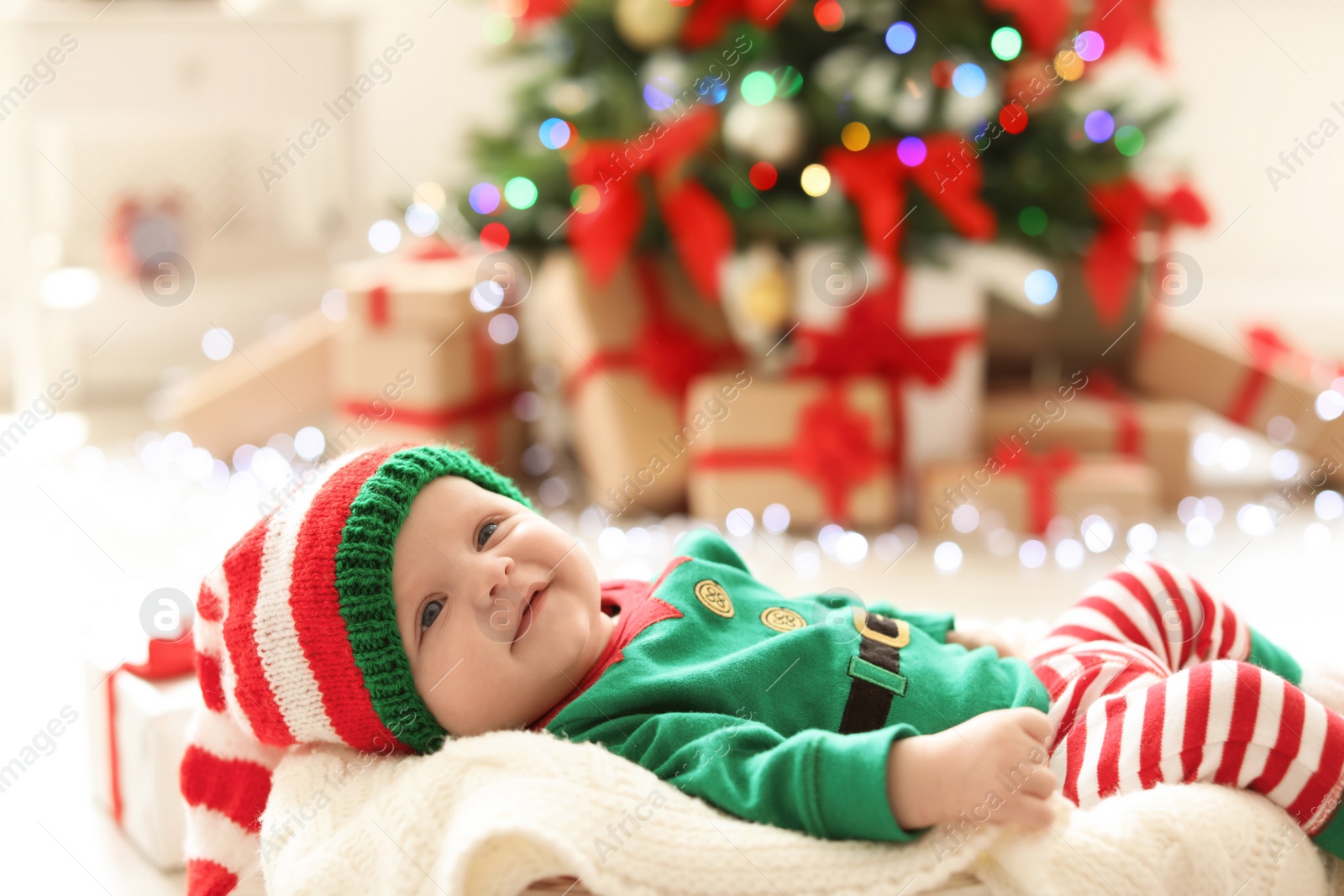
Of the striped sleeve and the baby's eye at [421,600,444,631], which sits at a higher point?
the baby's eye at [421,600,444,631]

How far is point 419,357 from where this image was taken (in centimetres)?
212

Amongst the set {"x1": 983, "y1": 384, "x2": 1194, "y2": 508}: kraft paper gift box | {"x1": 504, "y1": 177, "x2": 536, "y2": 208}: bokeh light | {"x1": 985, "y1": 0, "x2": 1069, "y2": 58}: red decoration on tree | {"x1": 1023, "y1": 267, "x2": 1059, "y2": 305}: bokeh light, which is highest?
{"x1": 985, "y1": 0, "x2": 1069, "y2": 58}: red decoration on tree

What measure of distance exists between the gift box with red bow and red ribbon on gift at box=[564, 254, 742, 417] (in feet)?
0.66

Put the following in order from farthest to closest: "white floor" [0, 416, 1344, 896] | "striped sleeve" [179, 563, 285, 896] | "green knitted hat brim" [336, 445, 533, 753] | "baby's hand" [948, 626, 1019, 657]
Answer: "white floor" [0, 416, 1344, 896]
"baby's hand" [948, 626, 1019, 657]
"striped sleeve" [179, 563, 285, 896]
"green knitted hat brim" [336, 445, 533, 753]

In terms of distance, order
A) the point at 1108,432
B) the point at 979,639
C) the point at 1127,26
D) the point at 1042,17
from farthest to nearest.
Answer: the point at 1108,432 < the point at 1127,26 < the point at 1042,17 < the point at 979,639

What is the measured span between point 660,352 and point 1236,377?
3.23 ft

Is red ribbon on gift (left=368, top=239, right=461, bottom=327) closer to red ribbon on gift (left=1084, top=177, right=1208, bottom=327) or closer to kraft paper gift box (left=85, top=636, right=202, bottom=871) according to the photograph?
kraft paper gift box (left=85, top=636, right=202, bottom=871)

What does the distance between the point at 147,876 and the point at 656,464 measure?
106 centimetres

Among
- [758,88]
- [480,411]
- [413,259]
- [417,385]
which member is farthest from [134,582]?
[758,88]

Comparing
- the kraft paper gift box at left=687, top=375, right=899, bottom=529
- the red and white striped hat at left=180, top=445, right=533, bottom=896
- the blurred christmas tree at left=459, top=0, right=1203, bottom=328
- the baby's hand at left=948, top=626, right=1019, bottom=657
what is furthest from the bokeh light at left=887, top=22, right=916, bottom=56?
the red and white striped hat at left=180, top=445, right=533, bottom=896

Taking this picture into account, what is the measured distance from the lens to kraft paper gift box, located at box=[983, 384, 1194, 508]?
2068 millimetres

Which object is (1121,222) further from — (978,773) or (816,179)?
(978,773)

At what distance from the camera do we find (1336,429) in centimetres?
210

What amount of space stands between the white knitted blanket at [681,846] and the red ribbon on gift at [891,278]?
1103 millimetres
